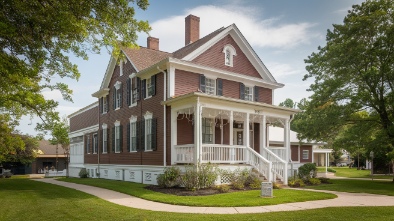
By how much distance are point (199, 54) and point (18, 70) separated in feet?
37.7

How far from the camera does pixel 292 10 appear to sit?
12625mm

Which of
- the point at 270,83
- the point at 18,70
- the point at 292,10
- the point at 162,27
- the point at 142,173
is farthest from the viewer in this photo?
the point at 270,83

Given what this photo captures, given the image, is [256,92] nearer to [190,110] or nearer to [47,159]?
[190,110]

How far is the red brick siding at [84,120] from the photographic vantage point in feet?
96.1

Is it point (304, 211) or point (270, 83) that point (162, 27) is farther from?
point (270, 83)

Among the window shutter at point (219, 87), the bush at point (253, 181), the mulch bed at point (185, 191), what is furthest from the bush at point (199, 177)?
the window shutter at point (219, 87)

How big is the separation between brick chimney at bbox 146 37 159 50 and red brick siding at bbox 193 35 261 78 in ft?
23.5

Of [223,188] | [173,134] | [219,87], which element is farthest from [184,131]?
[223,188]

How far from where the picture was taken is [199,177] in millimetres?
14750

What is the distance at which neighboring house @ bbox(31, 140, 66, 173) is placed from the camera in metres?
46.8

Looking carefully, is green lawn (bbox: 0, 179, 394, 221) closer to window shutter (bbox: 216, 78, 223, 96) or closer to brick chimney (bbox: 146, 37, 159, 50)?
window shutter (bbox: 216, 78, 223, 96)

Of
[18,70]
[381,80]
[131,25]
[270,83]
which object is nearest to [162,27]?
[131,25]

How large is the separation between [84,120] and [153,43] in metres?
11.0

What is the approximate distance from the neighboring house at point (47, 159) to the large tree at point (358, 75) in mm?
37201
